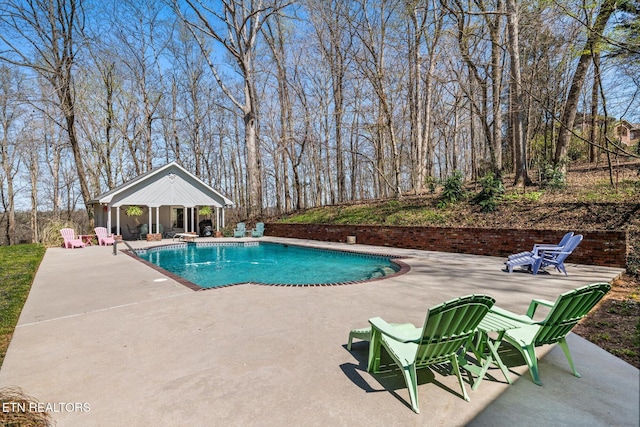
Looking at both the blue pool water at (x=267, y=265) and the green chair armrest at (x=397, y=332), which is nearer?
the green chair armrest at (x=397, y=332)

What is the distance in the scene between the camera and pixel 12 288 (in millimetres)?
6137

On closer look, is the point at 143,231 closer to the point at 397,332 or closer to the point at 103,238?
the point at 103,238

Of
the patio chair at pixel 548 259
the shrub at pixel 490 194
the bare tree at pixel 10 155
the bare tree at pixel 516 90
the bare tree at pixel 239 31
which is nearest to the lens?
the patio chair at pixel 548 259

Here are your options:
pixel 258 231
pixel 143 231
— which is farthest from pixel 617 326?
pixel 143 231

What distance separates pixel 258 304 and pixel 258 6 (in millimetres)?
19206

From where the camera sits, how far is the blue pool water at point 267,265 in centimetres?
818

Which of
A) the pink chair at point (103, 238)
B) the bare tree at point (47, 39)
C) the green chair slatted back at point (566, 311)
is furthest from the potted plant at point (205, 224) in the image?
the green chair slatted back at point (566, 311)

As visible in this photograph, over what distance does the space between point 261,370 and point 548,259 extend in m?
7.12

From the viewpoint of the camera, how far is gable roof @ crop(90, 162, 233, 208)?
55.1 feet

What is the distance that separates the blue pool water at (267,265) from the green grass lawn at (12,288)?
10.4 feet

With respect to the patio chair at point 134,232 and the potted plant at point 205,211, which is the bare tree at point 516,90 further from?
the patio chair at point 134,232

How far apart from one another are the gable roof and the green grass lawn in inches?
259

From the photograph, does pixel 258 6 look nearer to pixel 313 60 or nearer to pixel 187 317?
pixel 313 60

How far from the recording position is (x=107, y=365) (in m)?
2.90
